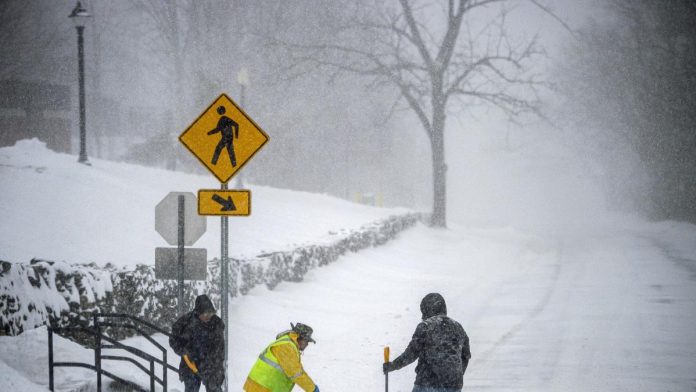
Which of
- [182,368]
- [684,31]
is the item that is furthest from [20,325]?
[684,31]

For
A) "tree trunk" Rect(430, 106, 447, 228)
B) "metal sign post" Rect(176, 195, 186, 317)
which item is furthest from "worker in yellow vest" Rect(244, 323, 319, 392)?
"tree trunk" Rect(430, 106, 447, 228)

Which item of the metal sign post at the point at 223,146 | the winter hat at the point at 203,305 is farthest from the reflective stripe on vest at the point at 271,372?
the metal sign post at the point at 223,146

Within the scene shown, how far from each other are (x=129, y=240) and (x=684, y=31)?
31556mm

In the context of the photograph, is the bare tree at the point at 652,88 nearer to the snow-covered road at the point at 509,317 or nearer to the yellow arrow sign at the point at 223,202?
the snow-covered road at the point at 509,317

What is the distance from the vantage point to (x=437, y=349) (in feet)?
20.5

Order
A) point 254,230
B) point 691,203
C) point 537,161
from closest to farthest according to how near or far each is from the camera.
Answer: point 254,230 < point 691,203 < point 537,161

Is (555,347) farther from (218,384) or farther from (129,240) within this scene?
(129,240)

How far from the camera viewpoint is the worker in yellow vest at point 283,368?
6.03 metres

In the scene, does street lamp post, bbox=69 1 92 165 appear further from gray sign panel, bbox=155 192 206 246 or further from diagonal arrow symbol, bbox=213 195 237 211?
diagonal arrow symbol, bbox=213 195 237 211

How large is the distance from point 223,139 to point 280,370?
277cm

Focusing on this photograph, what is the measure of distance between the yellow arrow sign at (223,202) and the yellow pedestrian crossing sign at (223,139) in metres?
0.19

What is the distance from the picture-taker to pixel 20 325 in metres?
7.99

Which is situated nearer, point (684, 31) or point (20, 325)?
point (20, 325)

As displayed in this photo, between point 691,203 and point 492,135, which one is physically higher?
point 492,135
